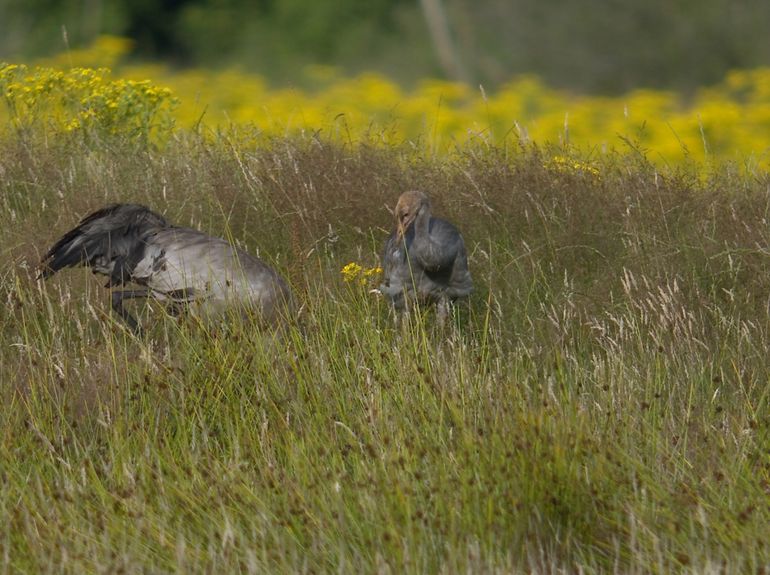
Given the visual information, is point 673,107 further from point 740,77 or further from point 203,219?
point 203,219

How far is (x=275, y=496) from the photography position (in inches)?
160

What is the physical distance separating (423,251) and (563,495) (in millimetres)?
2417

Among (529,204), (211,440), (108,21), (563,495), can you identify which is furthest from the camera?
(108,21)

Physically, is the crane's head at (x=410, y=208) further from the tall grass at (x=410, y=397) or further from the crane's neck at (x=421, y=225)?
the tall grass at (x=410, y=397)

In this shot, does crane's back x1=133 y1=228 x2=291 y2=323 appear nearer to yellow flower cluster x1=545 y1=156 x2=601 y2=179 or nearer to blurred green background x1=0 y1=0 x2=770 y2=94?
yellow flower cluster x1=545 y1=156 x2=601 y2=179

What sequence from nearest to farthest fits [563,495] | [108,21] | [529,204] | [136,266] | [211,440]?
1. [563,495]
2. [211,440]
3. [136,266]
4. [529,204]
5. [108,21]

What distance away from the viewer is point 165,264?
18.8 ft

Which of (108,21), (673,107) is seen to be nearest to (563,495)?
(673,107)

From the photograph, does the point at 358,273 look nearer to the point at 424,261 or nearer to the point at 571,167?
the point at 424,261

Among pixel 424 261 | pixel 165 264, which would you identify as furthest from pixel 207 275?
pixel 424 261

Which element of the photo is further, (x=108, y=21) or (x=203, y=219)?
(x=108, y=21)

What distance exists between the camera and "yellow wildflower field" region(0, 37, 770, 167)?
353 inches

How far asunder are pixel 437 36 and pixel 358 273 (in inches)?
426

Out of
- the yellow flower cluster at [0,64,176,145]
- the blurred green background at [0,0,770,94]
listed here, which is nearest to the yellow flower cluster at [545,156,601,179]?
the yellow flower cluster at [0,64,176,145]
